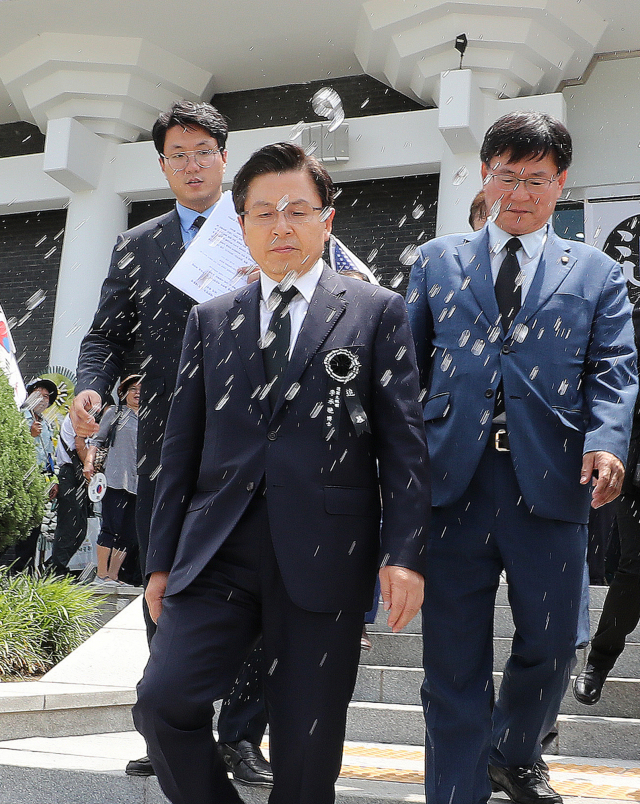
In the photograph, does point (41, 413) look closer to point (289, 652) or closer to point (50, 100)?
point (50, 100)

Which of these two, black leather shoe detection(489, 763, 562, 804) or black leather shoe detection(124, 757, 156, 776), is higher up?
black leather shoe detection(489, 763, 562, 804)

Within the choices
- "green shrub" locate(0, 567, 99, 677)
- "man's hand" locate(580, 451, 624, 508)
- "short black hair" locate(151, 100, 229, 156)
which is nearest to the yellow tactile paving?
"man's hand" locate(580, 451, 624, 508)

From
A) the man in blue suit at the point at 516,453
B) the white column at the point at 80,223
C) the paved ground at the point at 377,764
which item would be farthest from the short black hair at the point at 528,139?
the white column at the point at 80,223

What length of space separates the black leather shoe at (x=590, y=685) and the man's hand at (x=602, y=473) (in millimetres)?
1756

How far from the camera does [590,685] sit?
171 inches

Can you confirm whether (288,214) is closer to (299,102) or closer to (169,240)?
(169,240)

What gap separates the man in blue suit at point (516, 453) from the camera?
9.66 ft

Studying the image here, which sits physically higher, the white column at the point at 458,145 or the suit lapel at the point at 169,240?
the white column at the point at 458,145

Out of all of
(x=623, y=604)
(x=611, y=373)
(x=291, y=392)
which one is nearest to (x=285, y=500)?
(x=291, y=392)

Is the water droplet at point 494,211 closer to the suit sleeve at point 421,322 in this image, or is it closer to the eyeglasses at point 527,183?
the eyeglasses at point 527,183

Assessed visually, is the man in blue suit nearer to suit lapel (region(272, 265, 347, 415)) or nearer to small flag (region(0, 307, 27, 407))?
suit lapel (region(272, 265, 347, 415))

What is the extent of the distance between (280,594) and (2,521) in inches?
173

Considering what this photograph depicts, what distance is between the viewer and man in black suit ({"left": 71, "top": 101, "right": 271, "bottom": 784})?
346 cm

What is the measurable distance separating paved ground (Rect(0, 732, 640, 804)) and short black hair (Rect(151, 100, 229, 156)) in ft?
7.34
